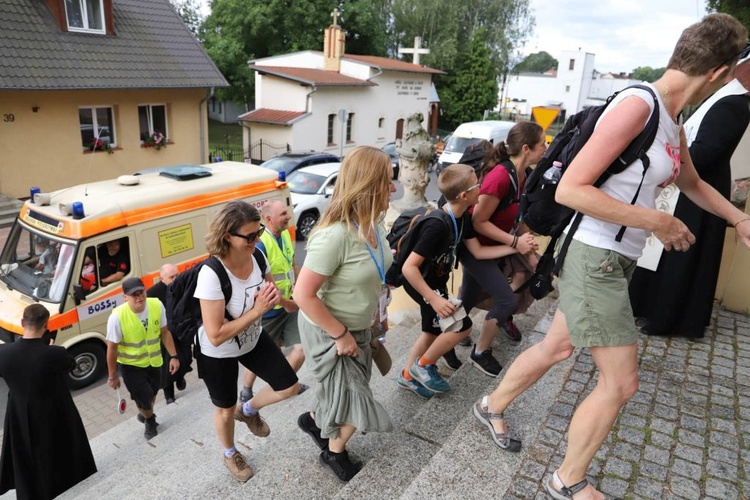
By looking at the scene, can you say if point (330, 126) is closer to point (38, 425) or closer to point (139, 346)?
point (139, 346)

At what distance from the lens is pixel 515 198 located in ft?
13.5

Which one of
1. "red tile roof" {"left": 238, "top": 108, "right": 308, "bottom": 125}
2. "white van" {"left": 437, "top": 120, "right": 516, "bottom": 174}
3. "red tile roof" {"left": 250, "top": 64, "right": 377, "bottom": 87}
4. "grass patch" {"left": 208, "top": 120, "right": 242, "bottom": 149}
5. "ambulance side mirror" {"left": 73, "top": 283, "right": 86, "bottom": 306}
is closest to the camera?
"ambulance side mirror" {"left": 73, "top": 283, "right": 86, "bottom": 306}

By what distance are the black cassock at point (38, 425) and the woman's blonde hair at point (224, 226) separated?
174 cm

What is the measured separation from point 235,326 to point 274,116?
22.8 m

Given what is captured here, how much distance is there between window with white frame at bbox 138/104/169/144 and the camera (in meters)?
16.5

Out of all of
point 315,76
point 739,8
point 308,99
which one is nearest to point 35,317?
point 739,8

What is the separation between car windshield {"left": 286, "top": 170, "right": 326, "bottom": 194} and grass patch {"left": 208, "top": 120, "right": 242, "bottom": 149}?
16500mm

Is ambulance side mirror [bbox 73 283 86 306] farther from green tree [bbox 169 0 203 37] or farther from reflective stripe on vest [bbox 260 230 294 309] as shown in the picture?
green tree [bbox 169 0 203 37]

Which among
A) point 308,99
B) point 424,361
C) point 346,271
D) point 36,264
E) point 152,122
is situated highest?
point 308,99

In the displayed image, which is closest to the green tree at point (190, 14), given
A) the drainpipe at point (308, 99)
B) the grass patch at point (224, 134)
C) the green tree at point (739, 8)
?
the grass patch at point (224, 134)

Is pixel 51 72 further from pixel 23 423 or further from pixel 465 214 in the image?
pixel 465 214

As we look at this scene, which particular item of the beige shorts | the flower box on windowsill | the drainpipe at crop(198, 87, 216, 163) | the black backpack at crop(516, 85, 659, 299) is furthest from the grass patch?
the beige shorts

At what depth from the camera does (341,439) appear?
3.00 m

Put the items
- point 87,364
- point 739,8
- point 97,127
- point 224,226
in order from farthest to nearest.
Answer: point 97,127
point 739,8
point 87,364
point 224,226
